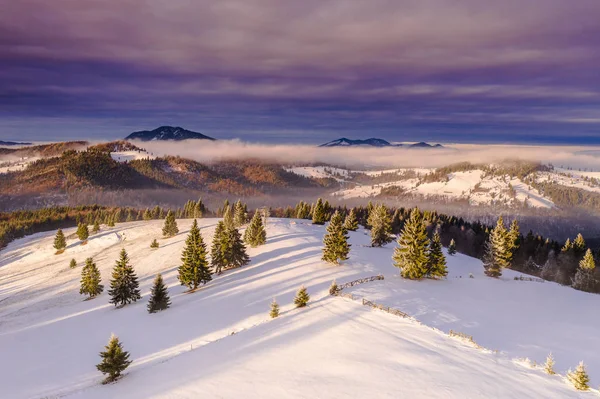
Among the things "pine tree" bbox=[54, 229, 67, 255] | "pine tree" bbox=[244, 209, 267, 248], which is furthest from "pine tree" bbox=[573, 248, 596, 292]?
"pine tree" bbox=[54, 229, 67, 255]

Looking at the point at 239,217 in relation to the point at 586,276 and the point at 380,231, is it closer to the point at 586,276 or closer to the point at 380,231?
the point at 380,231

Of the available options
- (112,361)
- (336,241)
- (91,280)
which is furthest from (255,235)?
(112,361)

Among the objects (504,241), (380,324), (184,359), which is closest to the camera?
(184,359)

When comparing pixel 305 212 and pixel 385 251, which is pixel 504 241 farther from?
pixel 305 212

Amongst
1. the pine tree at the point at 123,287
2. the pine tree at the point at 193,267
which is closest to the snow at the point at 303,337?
the pine tree at the point at 193,267

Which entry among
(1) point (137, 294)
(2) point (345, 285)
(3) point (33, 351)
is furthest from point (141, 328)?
(2) point (345, 285)

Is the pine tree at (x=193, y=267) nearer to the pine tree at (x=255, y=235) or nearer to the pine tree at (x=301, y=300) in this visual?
the pine tree at (x=255, y=235)
